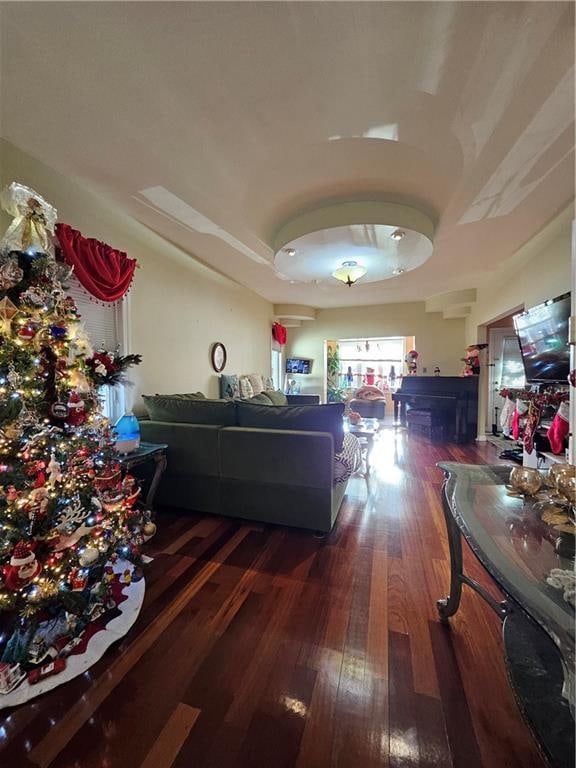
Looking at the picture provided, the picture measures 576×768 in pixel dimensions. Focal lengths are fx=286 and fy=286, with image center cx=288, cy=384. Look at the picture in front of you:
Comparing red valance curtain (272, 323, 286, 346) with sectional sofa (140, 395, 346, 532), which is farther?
red valance curtain (272, 323, 286, 346)

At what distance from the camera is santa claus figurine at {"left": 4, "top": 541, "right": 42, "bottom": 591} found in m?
1.13

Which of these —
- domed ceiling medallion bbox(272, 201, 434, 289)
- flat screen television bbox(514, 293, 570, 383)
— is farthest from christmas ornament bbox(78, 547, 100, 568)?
flat screen television bbox(514, 293, 570, 383)

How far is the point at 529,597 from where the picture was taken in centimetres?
71

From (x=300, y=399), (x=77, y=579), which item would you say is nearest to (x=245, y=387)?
(x=300, y=399)

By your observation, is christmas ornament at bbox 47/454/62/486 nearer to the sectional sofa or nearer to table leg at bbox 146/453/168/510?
table leg at bbox 146/453/168/510

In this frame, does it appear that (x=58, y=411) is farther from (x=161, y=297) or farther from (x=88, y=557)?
(x=161, y=297)

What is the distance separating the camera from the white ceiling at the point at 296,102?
119 centimetres

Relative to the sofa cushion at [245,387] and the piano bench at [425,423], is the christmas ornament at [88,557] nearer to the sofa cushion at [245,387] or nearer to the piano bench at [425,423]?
the sofa cushion at [245,387]

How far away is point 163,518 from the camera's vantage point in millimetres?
2461

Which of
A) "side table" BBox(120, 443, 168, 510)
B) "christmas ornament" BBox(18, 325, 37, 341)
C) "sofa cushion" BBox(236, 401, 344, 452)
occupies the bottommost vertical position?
"side table" BBox(120, 443, 168, 510)

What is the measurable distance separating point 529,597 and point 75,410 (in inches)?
75.0

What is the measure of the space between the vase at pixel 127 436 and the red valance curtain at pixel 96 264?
1087 mm

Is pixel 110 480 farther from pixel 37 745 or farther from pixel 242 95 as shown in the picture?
pixel 242 95

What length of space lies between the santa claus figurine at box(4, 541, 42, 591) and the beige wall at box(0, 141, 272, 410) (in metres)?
1.98
